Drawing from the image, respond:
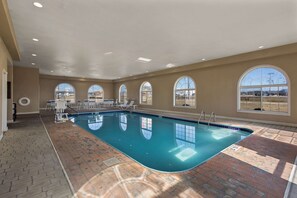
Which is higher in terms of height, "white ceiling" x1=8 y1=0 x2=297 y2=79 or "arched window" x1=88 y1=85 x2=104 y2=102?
"white ceiling" x1=8 y1=0 x2=297 y2=79

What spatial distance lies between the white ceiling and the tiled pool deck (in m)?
2.95

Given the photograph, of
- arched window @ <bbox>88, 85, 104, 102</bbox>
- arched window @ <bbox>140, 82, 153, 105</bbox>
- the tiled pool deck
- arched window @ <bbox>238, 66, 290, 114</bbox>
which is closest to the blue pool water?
the tiled pool deck

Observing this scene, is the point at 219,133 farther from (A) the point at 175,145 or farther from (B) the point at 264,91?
(B) the point at 264,91

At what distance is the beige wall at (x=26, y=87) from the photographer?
25.8 feet

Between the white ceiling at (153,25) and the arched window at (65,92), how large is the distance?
8.41 m

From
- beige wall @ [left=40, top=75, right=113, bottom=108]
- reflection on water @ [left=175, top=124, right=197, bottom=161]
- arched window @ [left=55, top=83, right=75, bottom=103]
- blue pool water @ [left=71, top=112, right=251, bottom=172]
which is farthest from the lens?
arched window @ [left=55, top=83, right=75, bottom=103]

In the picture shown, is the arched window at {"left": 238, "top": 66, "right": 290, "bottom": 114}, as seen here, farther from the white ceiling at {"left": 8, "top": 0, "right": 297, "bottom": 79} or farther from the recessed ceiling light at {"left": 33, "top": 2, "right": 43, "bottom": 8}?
the recessed ceiling light at {"left": 33, "top": 2, "right": 43, "bottom": 8}

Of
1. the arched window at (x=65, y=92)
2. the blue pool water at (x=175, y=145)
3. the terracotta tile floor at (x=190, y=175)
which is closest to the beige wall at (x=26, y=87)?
the arched window at (x=65, y=92)

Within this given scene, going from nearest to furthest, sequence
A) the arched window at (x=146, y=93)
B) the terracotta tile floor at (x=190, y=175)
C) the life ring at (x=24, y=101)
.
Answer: the terracotta tile floor at (x=190, y=175) → the life ring at (x=24, y=101) → the arched window at (x=146, y=93)

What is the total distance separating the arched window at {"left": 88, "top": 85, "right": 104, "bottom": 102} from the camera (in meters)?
14.7

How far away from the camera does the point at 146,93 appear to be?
469 inches

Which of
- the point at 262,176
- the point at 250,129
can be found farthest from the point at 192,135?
the point at 262,176

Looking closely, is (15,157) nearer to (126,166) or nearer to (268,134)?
(126,166)

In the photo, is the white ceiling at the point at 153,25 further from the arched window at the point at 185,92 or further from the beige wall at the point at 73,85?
the beige wall at the point at 73,85
